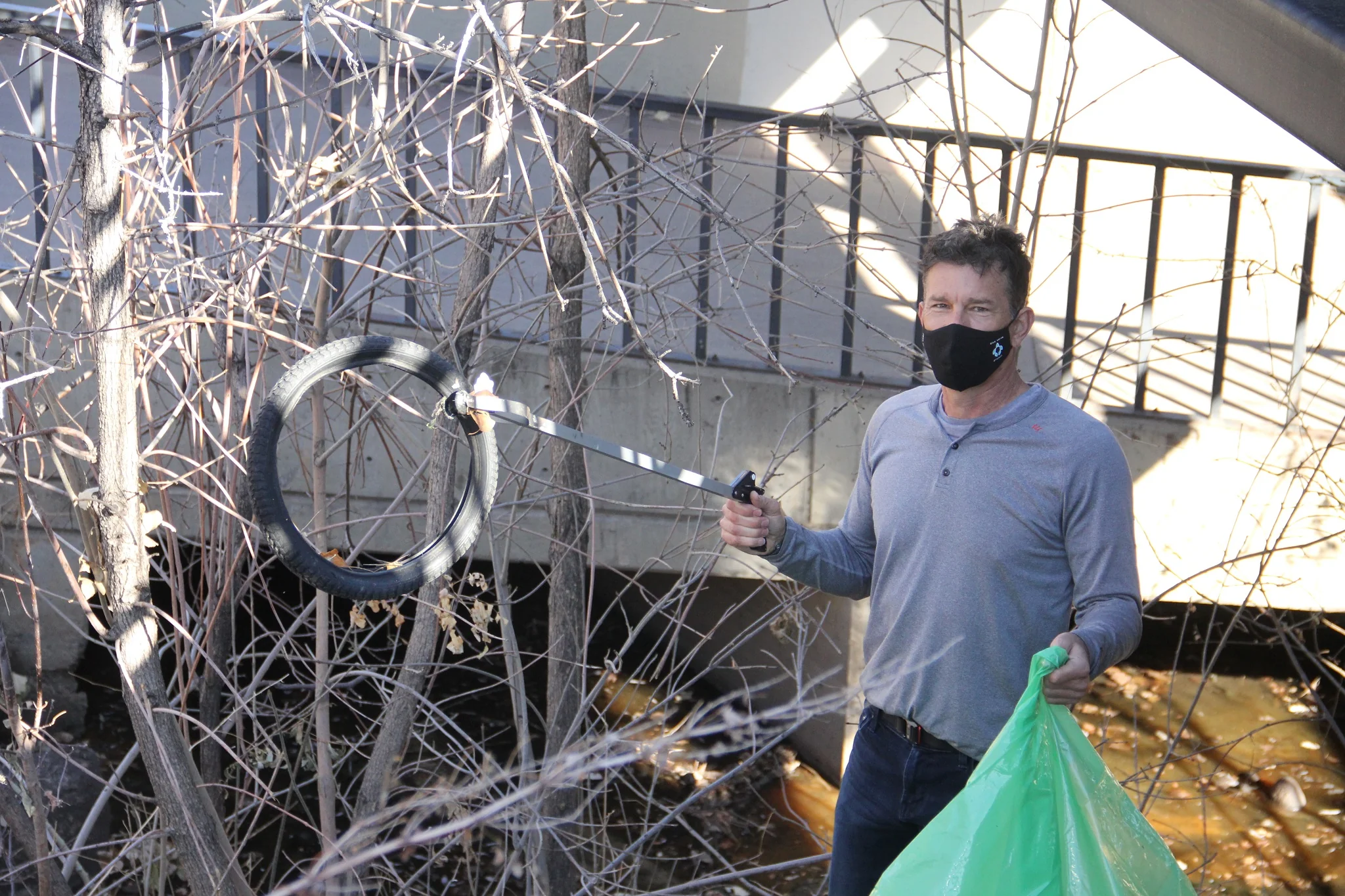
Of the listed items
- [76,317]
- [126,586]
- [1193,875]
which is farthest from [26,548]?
[1193,875]

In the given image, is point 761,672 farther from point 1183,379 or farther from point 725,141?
point 725,141

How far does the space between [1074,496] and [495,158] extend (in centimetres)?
195

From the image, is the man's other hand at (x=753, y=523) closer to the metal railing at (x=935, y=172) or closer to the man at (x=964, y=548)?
the man at (x=964, y=548)

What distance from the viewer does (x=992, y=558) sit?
2.16m

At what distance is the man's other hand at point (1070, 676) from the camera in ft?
6.33

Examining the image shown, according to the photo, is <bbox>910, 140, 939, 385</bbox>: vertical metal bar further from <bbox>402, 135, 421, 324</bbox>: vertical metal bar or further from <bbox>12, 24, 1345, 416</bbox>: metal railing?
<bbox>402, 135, 421, 324</bbox>: vertical metal bar

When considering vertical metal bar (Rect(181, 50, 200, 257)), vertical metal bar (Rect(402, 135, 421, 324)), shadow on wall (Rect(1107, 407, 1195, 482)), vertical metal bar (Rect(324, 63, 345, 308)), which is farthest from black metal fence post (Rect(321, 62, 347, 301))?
shadow on wall (Rect(1107, 407, 1195, 482))

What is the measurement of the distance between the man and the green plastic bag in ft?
0.62

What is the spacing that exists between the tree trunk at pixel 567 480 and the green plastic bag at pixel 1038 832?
154 cm

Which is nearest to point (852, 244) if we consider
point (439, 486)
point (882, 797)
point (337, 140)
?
point (439, 486)

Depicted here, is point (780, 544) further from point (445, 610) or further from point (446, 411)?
point (445, 610)

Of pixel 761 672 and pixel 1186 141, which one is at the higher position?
pixel 1186 141

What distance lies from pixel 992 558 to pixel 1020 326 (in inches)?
19.2

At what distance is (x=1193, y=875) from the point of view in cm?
450
